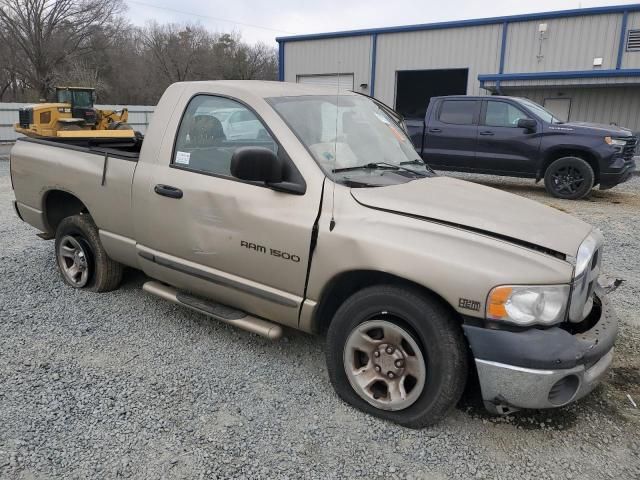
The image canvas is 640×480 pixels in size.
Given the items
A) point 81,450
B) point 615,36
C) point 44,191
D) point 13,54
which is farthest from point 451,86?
point 13,54

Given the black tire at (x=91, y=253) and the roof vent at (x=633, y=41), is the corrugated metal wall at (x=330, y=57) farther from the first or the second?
the black tire at (x=91, y=253)

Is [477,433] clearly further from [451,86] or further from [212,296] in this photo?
[451,86]

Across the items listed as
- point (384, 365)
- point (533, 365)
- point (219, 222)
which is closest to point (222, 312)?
point (219, 222)

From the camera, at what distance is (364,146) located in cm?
357

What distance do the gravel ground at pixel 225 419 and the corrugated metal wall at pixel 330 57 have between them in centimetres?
2058

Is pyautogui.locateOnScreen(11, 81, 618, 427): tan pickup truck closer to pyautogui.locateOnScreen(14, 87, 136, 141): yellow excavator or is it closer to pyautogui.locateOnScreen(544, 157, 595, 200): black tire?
pyautogui.locateOnScreen(14, 87, 136, 141): yellow excavator

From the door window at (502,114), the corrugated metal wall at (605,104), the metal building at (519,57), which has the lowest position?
the door window at (502,114)

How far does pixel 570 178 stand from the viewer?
33.1 ft

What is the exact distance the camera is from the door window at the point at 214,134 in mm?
3410

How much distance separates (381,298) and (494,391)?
72cm

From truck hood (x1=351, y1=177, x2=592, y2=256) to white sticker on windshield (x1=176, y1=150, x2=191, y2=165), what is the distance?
4.29ft

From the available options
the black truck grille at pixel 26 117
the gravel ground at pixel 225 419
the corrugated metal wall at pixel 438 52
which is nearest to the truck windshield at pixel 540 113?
the gravel ground at pixel 225 419

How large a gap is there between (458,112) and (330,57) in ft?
47.2

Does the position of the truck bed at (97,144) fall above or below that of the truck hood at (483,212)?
above
